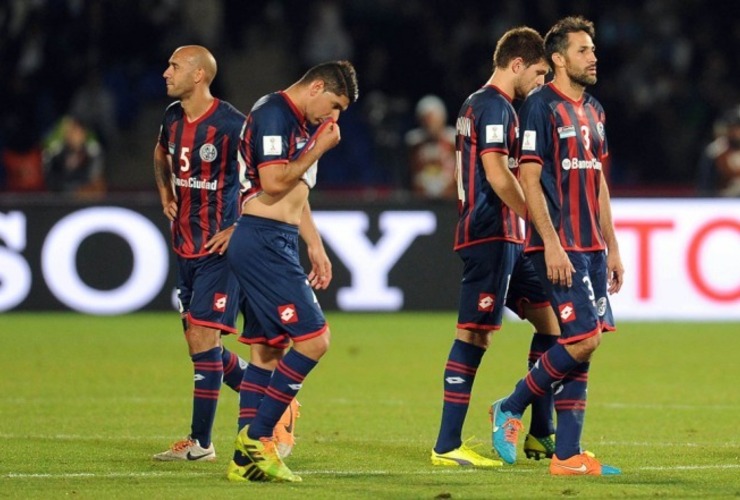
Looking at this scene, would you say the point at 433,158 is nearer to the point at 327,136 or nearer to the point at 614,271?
the point at 614,271

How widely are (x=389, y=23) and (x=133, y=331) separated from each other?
26.9 ft

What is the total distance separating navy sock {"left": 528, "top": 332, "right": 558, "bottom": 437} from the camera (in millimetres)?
8234

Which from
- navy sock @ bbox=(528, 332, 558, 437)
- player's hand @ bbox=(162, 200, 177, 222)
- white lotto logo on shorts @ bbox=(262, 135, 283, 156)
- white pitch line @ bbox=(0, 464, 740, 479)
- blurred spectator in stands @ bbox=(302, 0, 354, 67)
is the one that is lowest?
white pitch line @ bbox=(0, 464, 740, 479)

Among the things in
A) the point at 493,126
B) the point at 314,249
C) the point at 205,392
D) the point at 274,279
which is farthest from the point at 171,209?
the point at 493,126

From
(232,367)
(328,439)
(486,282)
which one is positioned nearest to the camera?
(486,282)

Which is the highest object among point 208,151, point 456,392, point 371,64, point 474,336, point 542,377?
point 371,64

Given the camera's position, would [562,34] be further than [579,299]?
Yes

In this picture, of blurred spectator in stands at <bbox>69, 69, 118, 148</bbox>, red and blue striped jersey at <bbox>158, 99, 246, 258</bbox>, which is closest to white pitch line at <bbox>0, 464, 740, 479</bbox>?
red and blue striped jersey at <bbox>158, 99, 246, 258</bbox>

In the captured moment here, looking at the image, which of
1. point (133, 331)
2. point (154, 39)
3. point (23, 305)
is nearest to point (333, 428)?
point (133, 331)

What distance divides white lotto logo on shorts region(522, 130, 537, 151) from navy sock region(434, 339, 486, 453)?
3.96ft

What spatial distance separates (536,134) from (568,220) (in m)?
0.45

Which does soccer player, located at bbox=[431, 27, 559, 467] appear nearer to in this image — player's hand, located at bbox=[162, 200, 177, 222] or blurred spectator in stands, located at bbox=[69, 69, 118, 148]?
player's hand, located at bbox=[162, 200, 177, 222]

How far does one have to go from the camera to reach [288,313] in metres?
7.33

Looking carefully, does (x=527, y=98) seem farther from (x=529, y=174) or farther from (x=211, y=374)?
(x=211, y=374)
